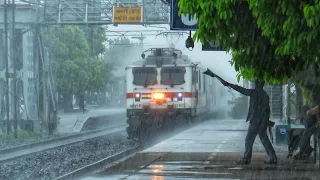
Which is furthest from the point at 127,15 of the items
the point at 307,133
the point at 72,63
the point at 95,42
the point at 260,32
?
the point at 95,42

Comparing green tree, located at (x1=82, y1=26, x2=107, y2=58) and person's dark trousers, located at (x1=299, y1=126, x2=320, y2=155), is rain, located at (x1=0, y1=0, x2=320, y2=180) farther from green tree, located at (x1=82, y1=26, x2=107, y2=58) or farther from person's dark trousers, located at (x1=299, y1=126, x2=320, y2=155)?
green tree, located at (x1=82, y1=26, x2=107, y2=58)

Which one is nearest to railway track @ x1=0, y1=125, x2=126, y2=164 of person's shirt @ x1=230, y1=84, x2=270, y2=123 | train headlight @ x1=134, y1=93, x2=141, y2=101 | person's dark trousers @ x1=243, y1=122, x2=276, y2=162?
train headlight @ x1=134, y1=93, x2=141, y2=101

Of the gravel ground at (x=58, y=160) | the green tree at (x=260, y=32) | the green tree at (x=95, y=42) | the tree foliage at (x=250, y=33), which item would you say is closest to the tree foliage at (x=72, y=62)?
the green tree at (x=95, y=42)

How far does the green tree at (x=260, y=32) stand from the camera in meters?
7.16

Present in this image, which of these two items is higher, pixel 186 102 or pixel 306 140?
pixel 186 102

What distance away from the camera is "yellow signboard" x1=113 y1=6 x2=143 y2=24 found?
115 ft

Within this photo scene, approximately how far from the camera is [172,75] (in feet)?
94.1

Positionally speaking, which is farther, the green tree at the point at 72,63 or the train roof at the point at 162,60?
the green tree at the point at 72,63

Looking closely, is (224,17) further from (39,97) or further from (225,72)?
(225,72)

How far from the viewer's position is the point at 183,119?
28.8 m

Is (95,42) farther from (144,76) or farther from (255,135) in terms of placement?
(255,135)

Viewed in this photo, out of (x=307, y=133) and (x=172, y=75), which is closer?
(x=307, y=133)

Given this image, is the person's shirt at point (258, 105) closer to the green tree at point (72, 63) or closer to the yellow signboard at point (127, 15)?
the yellow signboard at point (127, 15)

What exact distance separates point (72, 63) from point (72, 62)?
0.69 ft
